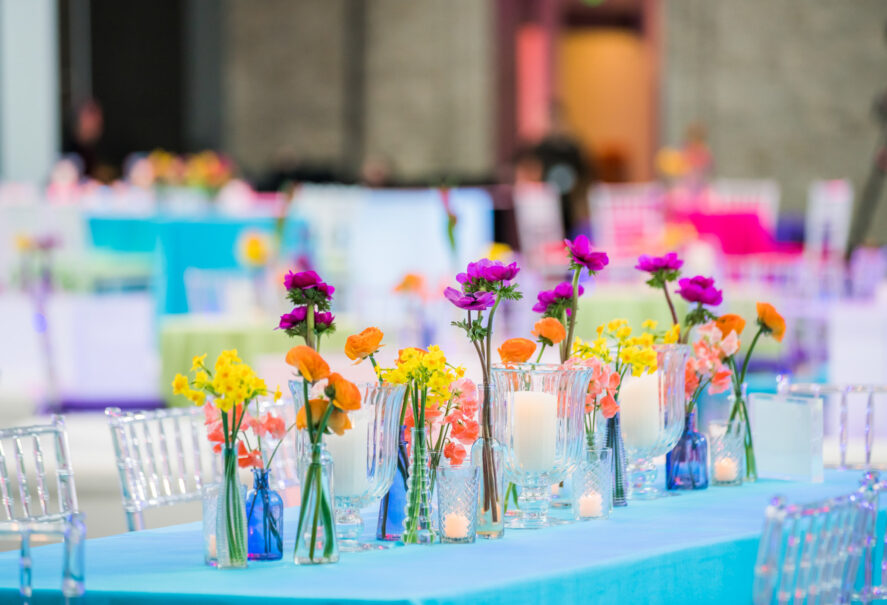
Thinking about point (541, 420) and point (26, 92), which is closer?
point (541, 420)

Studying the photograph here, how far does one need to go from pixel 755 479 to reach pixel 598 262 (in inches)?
22.3

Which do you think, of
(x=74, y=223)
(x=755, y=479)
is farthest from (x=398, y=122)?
(x=755, y=479)

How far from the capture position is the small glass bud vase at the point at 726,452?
6.79 feet

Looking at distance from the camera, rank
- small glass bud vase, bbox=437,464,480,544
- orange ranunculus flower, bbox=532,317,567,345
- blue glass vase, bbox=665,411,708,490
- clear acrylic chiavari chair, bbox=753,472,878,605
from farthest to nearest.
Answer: blue glass vase, bbox=665,411,708,490, orange ranunculus flower, bbox=532,317,567,345, small glass bud vase, bbox=437,464,480,544, clear acrylic chiavari chair, bbox=753,472,878,605

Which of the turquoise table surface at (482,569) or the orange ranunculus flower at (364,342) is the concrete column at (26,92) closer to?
the turquoise table surface at (482,569)

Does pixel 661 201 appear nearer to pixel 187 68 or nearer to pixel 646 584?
pixel 187 68

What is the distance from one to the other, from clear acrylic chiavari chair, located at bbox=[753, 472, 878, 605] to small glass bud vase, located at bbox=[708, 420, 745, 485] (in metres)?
0.46

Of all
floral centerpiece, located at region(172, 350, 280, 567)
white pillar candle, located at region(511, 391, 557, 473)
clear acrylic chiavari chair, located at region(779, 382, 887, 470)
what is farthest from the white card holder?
floral centerpiece, located at region(172, 350, 280, 567)

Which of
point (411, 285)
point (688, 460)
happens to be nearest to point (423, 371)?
point (688, 460)

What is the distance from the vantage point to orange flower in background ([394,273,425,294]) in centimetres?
417

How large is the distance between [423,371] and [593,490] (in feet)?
1.03

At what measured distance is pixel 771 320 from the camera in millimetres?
2035

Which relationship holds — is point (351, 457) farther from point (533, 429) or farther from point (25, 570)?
point (25, 570)

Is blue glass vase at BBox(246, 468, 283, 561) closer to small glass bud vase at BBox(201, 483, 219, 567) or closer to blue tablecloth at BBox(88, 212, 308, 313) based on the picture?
small glass bud vase at BBox(201, 483, 219, 567)
